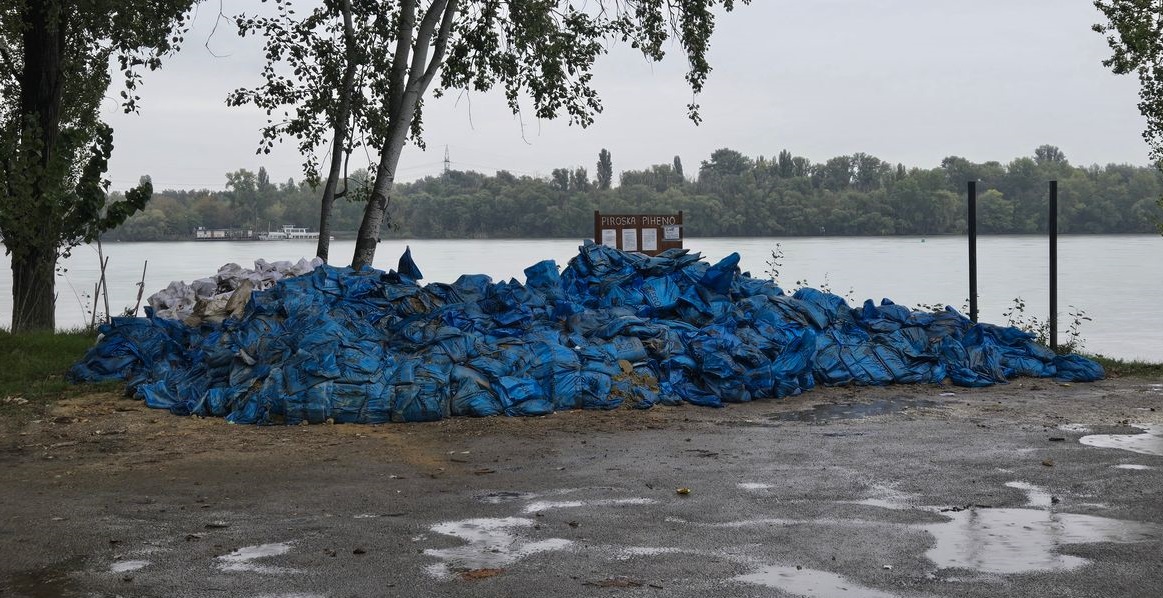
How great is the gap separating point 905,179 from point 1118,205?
37.0ft

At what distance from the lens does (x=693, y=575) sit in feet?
17.9

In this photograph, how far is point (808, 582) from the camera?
5324 millimetres

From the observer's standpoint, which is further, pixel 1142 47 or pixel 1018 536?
pixel 1142 47

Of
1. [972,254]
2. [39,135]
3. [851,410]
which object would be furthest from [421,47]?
[851,410]

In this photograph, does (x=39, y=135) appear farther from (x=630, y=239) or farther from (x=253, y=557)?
(x=253, y=557)

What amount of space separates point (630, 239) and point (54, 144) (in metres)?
8.07

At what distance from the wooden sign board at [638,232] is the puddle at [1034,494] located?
30.3ft

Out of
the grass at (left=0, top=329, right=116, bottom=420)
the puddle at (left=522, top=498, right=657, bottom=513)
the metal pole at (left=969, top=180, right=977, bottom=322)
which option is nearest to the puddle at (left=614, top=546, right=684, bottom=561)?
the puddle at (left=522, top=498, right=657, bottom=513)

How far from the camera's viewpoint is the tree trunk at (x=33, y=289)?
16906 millimetres

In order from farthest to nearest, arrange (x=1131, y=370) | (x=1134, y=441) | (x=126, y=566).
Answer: (x=1131, y=370), (x=1134, y=441), (x=126, y=566)

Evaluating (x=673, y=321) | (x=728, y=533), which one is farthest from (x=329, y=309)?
(x=728, y=533)

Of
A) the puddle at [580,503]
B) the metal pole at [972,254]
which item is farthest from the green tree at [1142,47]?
the puddle at [580,503]

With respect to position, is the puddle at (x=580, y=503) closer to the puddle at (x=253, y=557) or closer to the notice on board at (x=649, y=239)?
the puddle at (x=253, y=557)

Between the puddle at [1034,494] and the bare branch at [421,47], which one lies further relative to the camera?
the bare branch at [421,47]
